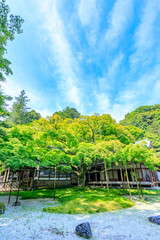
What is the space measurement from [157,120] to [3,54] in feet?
148

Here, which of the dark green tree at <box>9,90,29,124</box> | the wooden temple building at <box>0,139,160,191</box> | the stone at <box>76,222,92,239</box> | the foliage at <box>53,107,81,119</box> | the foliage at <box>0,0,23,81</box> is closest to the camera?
the stone at <box>76,222,92,239</box>

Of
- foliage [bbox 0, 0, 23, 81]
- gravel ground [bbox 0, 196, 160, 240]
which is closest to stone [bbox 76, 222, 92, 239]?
gravel ground [bbox 0, 196, 160, 240]

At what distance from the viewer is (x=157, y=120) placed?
1609 inches

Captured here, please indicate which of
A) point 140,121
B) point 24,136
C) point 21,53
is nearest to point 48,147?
point 24,136

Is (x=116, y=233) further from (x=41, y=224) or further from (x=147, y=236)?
(x=41, y=224)

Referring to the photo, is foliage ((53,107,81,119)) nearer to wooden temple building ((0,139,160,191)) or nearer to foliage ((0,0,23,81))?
wooden temple building ((0,139,160,191))

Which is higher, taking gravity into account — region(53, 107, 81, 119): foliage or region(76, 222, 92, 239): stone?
region(53, 107, 81, 119): foliage

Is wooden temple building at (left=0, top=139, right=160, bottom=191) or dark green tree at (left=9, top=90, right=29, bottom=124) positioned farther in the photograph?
dark green tree at (left=9, top=90, right=29, bottom=124)

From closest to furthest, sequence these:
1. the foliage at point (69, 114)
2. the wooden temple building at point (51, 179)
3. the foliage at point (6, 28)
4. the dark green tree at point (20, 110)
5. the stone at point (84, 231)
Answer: the stone at point (84, 231) → the foliage at point (6, 28) → the wooden temple building at point (51, 179) → the dark green tree at point (20, 110) → the foliage at point (69, 114)

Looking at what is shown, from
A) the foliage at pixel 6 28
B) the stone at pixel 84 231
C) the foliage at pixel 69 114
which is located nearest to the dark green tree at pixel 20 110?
the foliage at pixel 69 114

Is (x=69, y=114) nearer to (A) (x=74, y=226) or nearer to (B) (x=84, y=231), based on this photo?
(A) (x=74, y=226)

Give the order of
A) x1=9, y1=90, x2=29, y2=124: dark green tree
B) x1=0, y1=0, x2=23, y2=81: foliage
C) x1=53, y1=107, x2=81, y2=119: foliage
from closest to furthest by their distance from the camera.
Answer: x1=0, y1=0, x2=23, y2=81: foliage → x1=9, y1=90, x2=29, y2=124: dark green tree → x1=53, y1=107, x2=81, y2=119: foliage

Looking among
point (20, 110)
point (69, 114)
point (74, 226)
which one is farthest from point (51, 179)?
point (69, 114)

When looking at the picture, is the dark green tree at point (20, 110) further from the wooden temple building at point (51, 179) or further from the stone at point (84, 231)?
the stone at point (84, 231)
